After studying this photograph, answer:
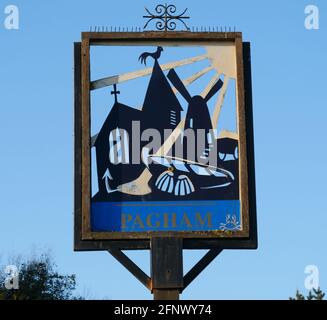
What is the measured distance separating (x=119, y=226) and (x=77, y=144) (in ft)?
5.14

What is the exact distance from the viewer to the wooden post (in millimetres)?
17203

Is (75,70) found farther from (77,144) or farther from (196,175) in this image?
(196,175)

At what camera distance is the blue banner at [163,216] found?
17.8 metres

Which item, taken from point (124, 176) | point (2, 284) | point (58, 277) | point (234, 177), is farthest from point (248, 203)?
point (58, 277)

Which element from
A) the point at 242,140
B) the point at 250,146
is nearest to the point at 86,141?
the point at 242,140

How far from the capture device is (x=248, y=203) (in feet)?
59.0

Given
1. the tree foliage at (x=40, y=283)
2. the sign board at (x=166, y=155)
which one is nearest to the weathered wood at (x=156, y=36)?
the sign board at (x=166, y=155)

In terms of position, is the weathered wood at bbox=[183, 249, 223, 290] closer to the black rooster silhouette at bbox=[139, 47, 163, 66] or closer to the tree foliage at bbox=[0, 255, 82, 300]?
the black rooster silhouette at bbox=[139, 47, 163, 66]

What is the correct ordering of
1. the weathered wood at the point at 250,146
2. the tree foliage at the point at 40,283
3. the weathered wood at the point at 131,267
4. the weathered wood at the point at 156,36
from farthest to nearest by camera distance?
1. the tree foliage at the point at 40,283
2. the weathered wood at the point at 156,36
3. the weathered wood at the point at 250,146
4. the weathered wood at the point at 131,267

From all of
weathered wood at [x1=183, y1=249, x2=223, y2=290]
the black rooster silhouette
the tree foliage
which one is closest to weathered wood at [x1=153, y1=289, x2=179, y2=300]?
weathered wood at [x1=183, y1=249, x2=223, y2=290]

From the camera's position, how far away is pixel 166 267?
56.9ft

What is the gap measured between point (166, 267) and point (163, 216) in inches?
37.2

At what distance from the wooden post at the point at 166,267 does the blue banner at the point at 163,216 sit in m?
0.30

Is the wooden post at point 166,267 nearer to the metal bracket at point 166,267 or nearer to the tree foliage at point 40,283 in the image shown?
the metal bracket at point 166,267
